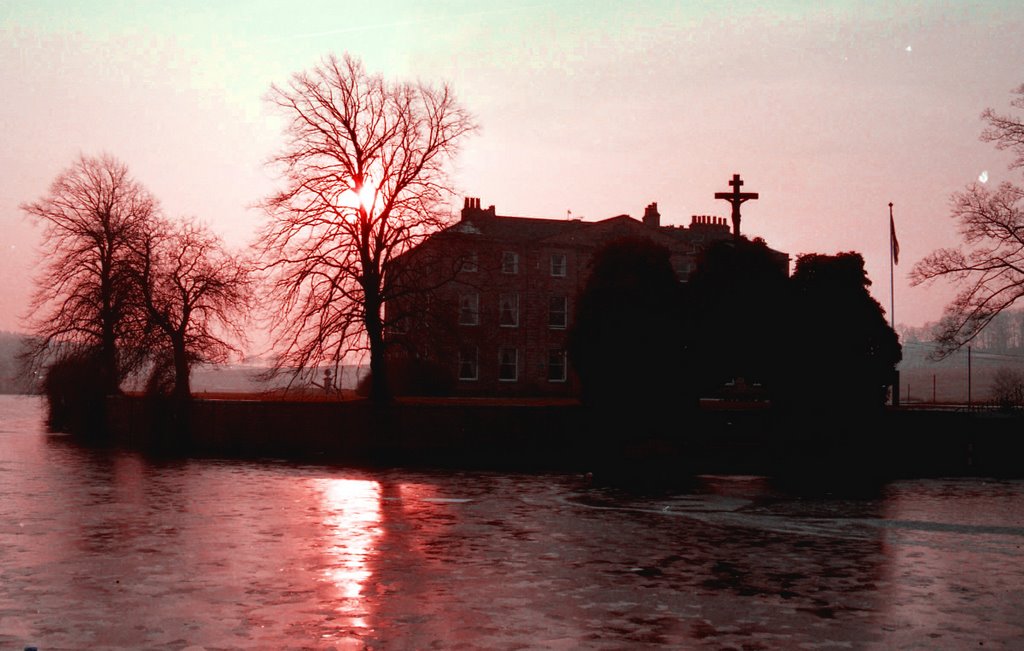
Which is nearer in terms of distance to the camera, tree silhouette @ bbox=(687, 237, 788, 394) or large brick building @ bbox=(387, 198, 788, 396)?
tree silhouette @ bbox=(687, 237, 788, 394)

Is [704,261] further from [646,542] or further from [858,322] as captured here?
[646,542]

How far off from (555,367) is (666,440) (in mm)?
37648

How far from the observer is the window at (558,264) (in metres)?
77.8

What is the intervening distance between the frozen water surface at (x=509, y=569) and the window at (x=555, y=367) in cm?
4905

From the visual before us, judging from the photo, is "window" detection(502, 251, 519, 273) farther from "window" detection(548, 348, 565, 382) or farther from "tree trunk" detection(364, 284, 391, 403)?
"tree trunk" detection(364, 284, 391, 403)

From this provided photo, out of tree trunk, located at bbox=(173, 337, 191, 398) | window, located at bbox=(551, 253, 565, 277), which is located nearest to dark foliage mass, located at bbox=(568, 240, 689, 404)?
tree trunk, located at bbox=(173, 337, 191, 398)

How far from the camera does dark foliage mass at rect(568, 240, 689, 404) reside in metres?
40.1

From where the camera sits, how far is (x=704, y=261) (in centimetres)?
4250

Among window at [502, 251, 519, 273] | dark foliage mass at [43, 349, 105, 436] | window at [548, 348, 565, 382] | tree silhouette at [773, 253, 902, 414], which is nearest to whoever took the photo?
tree silhouette at [773, 253, 902, 414]

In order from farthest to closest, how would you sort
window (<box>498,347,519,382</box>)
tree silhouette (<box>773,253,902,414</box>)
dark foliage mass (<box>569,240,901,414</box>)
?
1. window (<box>498,347,519,382</box>)
2. dark foliage mass (<box>569,240,901,414</box>)
3. tree silhouette (<box>773,253,902,414</box>)

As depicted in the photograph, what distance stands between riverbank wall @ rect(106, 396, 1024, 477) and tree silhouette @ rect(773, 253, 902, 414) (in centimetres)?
80

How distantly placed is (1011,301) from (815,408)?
9.94 meters

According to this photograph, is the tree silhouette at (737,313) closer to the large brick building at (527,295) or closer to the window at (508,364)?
the large brick building at (527,295)

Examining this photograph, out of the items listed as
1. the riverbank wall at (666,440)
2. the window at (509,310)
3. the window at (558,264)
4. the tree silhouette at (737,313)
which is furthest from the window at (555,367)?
the tree silhouette at (737,313)
